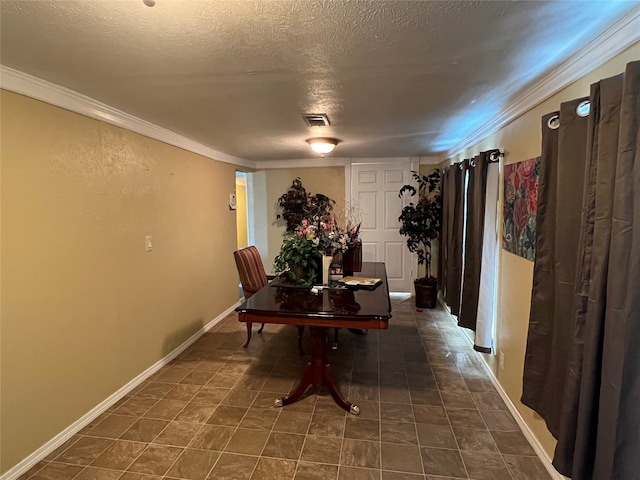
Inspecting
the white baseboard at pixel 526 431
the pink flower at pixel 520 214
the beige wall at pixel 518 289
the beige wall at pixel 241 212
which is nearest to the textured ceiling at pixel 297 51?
the beige wall at pixel 518 289

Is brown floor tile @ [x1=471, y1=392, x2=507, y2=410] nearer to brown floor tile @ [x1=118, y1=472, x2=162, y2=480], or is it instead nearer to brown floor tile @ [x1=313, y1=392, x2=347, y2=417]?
brown floor tile @ [x1=313, y1=392, x2=347, y2=417]

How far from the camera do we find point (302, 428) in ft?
7.14

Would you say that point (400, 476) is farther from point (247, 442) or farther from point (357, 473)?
point (247, 442)

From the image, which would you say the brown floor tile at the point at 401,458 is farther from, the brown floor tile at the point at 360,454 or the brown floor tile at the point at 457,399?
the brown floor tile at the point at 457,399

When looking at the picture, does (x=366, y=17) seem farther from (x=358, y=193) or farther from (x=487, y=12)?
(x=358, y=193)

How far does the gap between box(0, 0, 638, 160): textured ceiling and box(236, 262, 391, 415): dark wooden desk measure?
1.37m

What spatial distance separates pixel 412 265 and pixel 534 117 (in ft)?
11.3

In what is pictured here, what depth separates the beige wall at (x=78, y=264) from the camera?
1.79 metres

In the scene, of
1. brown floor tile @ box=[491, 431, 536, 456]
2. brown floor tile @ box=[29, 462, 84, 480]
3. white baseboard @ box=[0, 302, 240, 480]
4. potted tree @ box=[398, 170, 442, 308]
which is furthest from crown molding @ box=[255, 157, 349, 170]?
brown floor tile @ box=[29, 462, 84, 480]

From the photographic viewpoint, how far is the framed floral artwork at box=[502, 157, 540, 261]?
199cm

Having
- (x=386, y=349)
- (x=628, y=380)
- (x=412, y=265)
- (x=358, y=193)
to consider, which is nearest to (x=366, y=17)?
(x=628, y=380)

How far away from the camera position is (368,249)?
5332mm

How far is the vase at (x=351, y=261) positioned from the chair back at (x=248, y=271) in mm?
927

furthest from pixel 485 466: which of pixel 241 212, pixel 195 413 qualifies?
pixel 241 212
